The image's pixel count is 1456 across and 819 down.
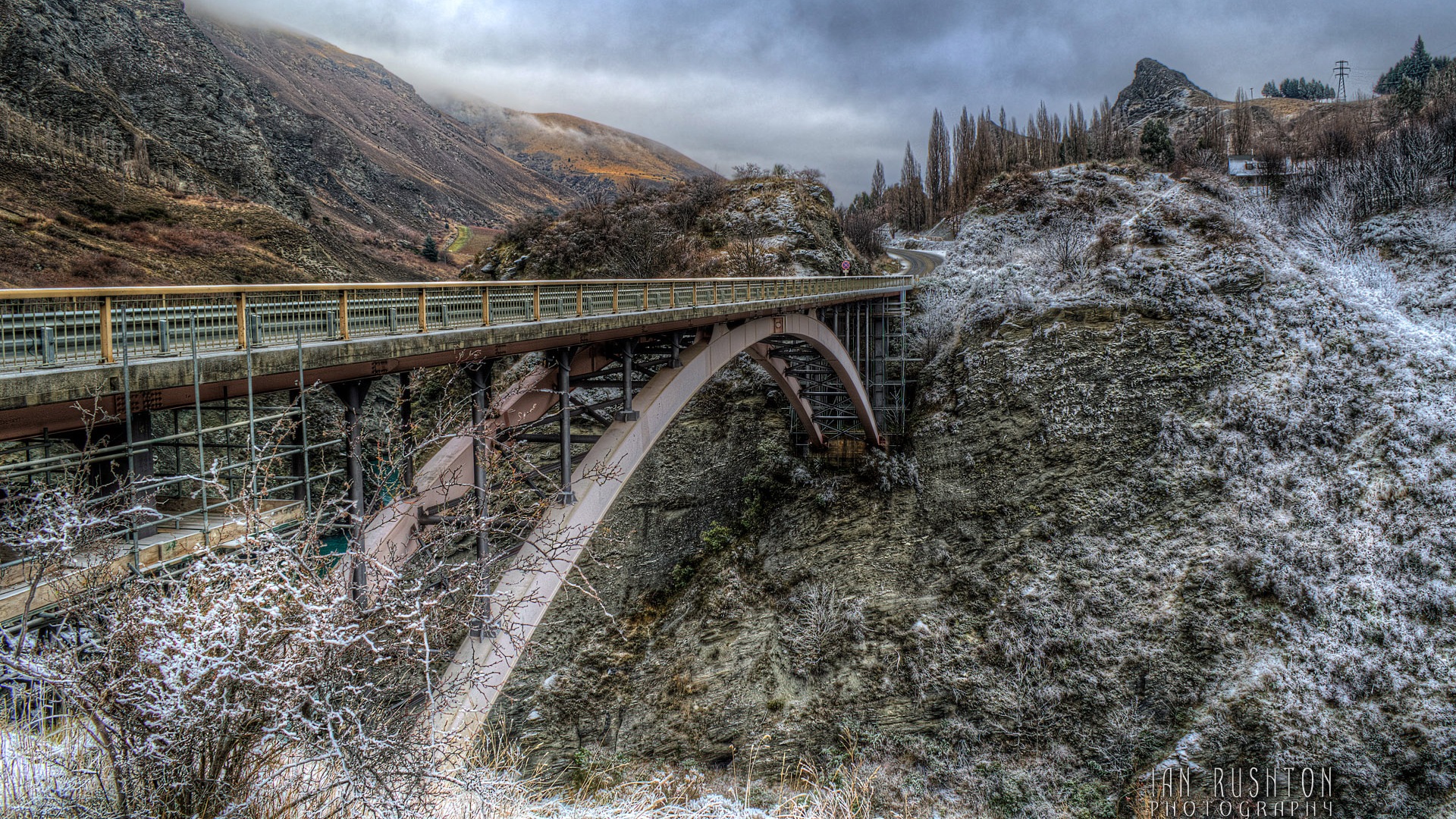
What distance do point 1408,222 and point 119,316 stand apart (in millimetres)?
39495

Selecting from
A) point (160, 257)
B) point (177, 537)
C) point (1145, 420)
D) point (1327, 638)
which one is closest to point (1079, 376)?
point (1145, 420)

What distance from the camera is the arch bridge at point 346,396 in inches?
172

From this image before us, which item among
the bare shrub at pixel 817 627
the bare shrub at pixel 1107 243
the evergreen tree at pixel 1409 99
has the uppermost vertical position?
the evergreen tree at pixel 1409 99

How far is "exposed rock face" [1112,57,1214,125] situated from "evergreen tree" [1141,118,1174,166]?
57.7m

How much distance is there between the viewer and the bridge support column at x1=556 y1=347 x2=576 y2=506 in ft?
29.8

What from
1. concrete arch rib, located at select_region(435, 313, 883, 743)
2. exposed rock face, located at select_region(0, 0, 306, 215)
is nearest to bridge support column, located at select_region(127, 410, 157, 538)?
concrete arch rib, located at select_region(435, 313, 883, 743)

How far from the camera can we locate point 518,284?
8.23 meters

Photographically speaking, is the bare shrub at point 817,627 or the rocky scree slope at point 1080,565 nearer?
the rocky scree slope at point 1080,565

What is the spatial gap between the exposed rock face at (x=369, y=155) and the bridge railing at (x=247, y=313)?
79.7 metres

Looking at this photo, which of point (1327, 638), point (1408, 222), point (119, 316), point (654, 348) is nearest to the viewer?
point (119, 316)

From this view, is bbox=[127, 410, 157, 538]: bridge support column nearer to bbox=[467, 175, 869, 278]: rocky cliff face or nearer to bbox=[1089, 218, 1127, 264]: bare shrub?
bbox=[1089, 218, 1127, 264]: bare shrub

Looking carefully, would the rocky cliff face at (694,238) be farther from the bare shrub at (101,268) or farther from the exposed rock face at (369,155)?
the exposed rock face at (369,155)

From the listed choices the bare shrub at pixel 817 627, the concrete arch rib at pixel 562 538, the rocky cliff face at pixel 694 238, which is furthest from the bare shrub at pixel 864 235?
the concrete arch rib at pixel 562 538

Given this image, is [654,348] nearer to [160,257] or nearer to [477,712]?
[477,712]
